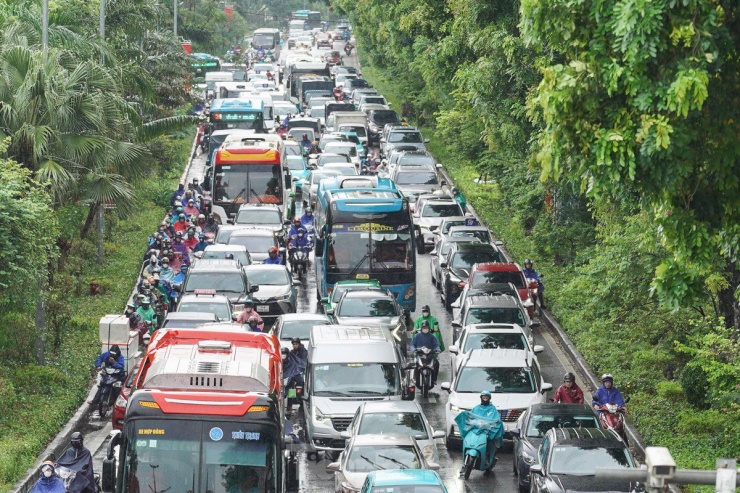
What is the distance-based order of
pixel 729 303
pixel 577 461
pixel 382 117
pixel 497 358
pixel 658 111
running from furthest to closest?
pixel 382 117, pixel 729 303, pixel 497 358, pixel 577 461, pixel 658 111

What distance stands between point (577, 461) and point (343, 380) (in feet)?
18.5

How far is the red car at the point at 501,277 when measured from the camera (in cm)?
3234

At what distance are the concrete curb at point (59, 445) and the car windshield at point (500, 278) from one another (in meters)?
10.0

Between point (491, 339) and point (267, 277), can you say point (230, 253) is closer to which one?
point (267, 277)

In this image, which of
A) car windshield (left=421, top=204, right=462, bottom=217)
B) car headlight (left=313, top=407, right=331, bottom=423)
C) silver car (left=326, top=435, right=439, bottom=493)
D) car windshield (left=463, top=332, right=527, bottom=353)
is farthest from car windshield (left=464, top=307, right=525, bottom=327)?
car windshield (left=421, top=204, right=462, bottom=217)

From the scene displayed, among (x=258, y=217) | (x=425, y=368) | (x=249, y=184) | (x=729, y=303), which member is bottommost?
(x=258, y=217)

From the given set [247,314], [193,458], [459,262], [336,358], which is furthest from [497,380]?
[459,262]

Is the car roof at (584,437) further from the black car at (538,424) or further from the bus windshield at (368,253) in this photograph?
the bus windshield at (368,253)

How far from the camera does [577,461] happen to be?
18.5 m

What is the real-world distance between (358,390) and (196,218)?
20714mm

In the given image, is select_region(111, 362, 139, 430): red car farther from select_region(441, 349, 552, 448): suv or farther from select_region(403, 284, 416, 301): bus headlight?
select_region(403, 284, 416, 301): bus headlight

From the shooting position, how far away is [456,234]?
38156 millimetres

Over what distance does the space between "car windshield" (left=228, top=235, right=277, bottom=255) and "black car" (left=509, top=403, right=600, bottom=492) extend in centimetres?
1672

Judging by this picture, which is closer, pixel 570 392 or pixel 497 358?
pixel 570 392
